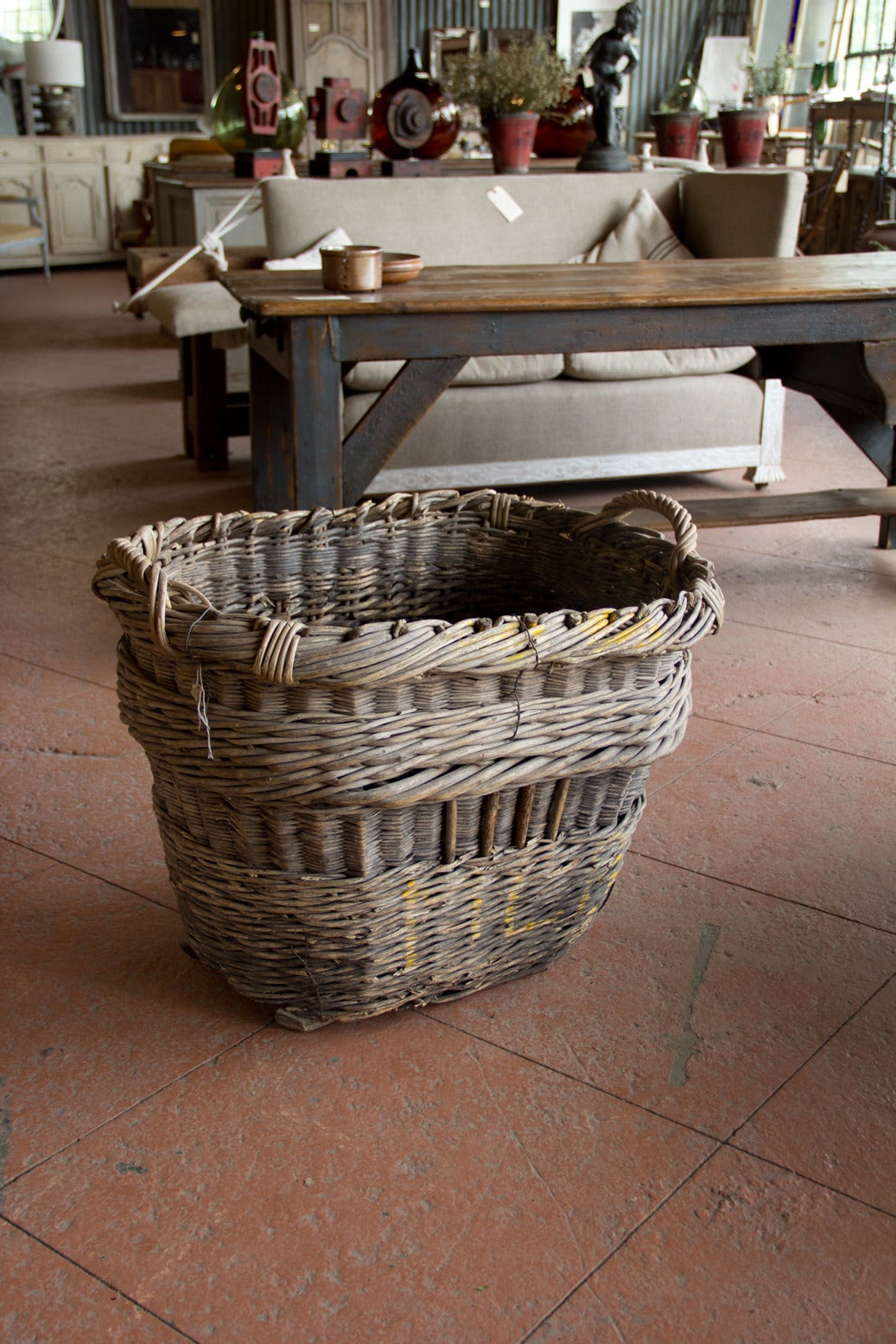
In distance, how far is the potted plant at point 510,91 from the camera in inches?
182

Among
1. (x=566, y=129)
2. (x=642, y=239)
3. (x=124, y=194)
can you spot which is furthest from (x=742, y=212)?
(x=124, y=194)

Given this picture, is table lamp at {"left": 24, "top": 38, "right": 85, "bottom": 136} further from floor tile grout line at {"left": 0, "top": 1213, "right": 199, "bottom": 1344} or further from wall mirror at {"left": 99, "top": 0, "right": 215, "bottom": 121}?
floor tile grout line at {"left": 0, "top": 1213, "right": 199, "bottom": 1344}

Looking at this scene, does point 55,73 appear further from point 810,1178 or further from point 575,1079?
point 810,1178

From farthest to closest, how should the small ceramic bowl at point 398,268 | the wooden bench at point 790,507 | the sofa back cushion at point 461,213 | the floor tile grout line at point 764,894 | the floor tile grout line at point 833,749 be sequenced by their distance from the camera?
1. the sofa back cushion at point 461,213
2. the wooden bench at point 790,507
3. the small ceramic bowl at point 398,268
4. the floor tile grout line at point 833,749
5. the floor tile grout line at point 764,894

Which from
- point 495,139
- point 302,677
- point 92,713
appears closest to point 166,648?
point 302,677

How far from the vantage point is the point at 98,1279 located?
1.12 metres

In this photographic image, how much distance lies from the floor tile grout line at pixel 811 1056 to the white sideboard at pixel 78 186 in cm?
945

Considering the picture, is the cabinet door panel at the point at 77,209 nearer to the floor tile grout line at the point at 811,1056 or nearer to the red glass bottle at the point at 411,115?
the red glass bottle at the point at 411,115

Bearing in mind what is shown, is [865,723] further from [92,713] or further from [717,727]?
[92,713]

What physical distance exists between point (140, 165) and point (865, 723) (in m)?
9.23

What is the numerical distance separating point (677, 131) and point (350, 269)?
3.54 m

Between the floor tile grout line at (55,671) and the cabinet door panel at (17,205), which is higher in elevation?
the cabinet door panel at (17,205)

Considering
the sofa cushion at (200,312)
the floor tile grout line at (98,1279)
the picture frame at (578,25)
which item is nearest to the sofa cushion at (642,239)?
the sofa cushion at (200,312)

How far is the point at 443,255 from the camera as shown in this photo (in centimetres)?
403
